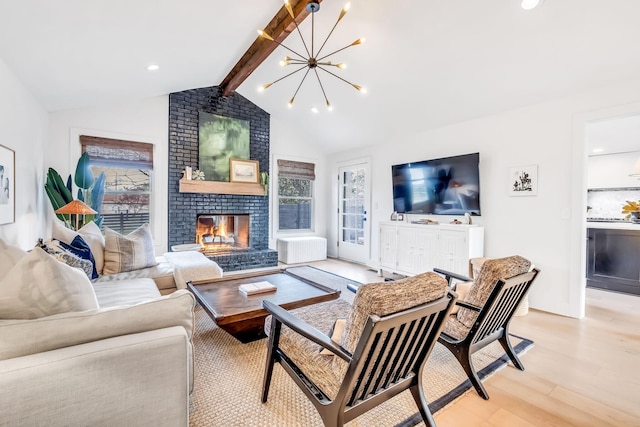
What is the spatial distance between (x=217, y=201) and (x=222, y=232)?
63 cm

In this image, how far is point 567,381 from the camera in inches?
81.2

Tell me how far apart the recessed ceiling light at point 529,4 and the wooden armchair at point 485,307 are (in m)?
2.08

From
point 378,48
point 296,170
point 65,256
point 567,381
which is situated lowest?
point 567,381

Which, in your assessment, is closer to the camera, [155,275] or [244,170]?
[155,275]

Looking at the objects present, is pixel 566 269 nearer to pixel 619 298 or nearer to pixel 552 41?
pixel 619 298

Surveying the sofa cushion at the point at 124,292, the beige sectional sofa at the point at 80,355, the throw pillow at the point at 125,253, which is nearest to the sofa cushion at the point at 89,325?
the beige sectional sofa at the point at 80,355

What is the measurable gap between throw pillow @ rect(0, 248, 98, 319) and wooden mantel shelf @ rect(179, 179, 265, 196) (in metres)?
3.92

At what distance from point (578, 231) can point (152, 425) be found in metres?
4.04

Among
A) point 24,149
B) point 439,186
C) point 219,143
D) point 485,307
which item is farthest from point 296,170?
point 485,307

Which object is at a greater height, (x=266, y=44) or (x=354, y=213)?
(x=266, y=44)

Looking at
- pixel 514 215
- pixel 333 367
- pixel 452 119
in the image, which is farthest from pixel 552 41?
pixel 333 367

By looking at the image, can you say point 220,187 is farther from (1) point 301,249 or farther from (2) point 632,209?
(2) point 632,209

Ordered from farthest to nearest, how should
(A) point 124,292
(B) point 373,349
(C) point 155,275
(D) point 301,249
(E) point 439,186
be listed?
1. (D) point 301,249
2. (E) point 439,186
3. (C) point 155,275
4. (A) point 124,292
5. (B) point 373,349

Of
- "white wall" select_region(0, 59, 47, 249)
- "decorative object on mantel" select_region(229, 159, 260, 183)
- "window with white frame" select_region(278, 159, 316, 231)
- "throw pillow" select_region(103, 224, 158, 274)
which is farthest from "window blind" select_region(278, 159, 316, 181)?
"white wall" select_region(0, 59, 47, 249)
